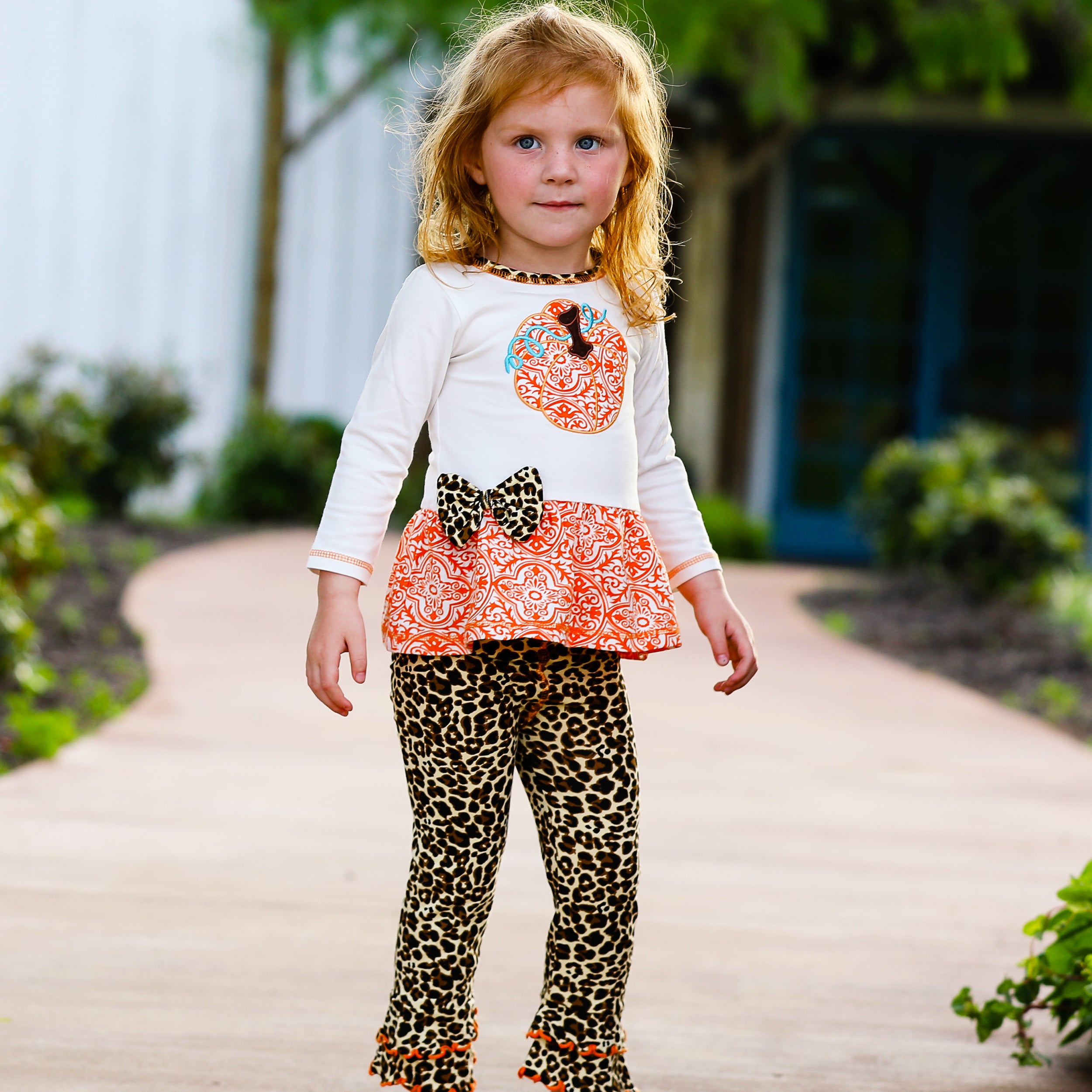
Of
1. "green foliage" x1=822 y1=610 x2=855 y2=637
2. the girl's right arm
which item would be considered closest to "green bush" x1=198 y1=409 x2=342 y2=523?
"green foliage" x1=822 y1=610 x2=855 y2=637

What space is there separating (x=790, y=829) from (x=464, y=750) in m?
1.96

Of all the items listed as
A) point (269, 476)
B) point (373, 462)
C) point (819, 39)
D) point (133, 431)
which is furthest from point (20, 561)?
point (819, 39)

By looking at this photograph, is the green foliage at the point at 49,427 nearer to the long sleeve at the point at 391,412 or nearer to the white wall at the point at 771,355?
the white wall at the point at 771,355

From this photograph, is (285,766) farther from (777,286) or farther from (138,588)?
(777,286)

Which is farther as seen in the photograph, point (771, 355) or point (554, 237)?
point (771, 355)

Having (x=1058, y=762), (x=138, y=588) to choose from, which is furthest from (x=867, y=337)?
(x=1058, y=762)

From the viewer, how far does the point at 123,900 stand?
109 inches

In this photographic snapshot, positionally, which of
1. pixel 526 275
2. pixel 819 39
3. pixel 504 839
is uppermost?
pixel 819 39

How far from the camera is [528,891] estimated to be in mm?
2986

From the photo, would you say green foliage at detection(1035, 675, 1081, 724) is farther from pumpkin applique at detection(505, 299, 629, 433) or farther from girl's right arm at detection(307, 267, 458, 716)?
girl's right arm at detection(307, 267, 458, 716)

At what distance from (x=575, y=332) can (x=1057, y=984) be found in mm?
1093

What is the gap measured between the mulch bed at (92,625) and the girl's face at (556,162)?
255cm

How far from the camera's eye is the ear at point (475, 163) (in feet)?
6.17

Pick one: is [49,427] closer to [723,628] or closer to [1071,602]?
[1071,602]
